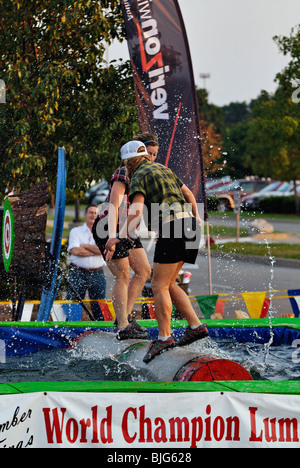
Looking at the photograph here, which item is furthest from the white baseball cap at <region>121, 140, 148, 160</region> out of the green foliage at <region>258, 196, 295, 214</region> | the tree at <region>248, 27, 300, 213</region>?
the green foliage at <region>258, 196, 295, 214</region>

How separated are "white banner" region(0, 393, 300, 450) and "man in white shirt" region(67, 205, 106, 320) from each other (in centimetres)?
451

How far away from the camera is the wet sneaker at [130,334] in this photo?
6.41m

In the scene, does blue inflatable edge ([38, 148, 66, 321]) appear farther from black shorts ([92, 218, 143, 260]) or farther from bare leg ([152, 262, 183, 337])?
bare leg ([152, 262, 183, 337])

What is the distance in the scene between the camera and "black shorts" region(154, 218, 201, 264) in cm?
550

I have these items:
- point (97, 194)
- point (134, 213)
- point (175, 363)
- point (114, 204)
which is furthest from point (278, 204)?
point (175, 363)

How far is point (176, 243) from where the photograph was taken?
5.51m

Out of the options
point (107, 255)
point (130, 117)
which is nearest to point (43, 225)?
point (107, 255)

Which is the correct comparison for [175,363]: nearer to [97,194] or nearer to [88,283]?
[88,283]

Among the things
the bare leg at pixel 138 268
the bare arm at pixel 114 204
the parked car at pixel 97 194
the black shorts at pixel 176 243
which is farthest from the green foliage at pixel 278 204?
the black shorts at pixel 176 243

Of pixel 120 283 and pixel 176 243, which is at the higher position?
pixel 176 243

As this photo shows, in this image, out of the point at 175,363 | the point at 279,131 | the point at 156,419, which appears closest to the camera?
the point at 156,419

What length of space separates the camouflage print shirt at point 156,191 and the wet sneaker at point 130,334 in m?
1.28

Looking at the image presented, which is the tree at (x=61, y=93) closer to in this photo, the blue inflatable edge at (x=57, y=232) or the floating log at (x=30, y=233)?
the floating log at (x=30, y=233)

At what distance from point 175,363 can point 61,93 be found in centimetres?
654
